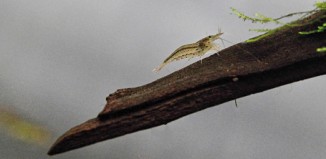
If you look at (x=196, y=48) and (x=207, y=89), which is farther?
(x=196, y=48)

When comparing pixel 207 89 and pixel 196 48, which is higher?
pixel 196 48

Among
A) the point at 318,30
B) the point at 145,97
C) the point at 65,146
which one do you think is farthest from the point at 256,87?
the point at 65,146

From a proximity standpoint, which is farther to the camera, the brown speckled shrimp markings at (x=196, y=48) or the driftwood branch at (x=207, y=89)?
the brown speckled shrimp markings at (x=196, y=48)

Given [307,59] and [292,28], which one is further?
[292,28]

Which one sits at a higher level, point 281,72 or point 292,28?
point 292,28

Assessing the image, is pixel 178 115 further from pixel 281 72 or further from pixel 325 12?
pixel 325 12

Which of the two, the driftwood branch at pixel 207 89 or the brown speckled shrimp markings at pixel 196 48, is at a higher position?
the brown speckled shrimp markings at pixel 196 48

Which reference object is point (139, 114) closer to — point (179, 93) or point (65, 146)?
point (179, 93)

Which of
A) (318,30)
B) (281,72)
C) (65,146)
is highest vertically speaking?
(318,30)
